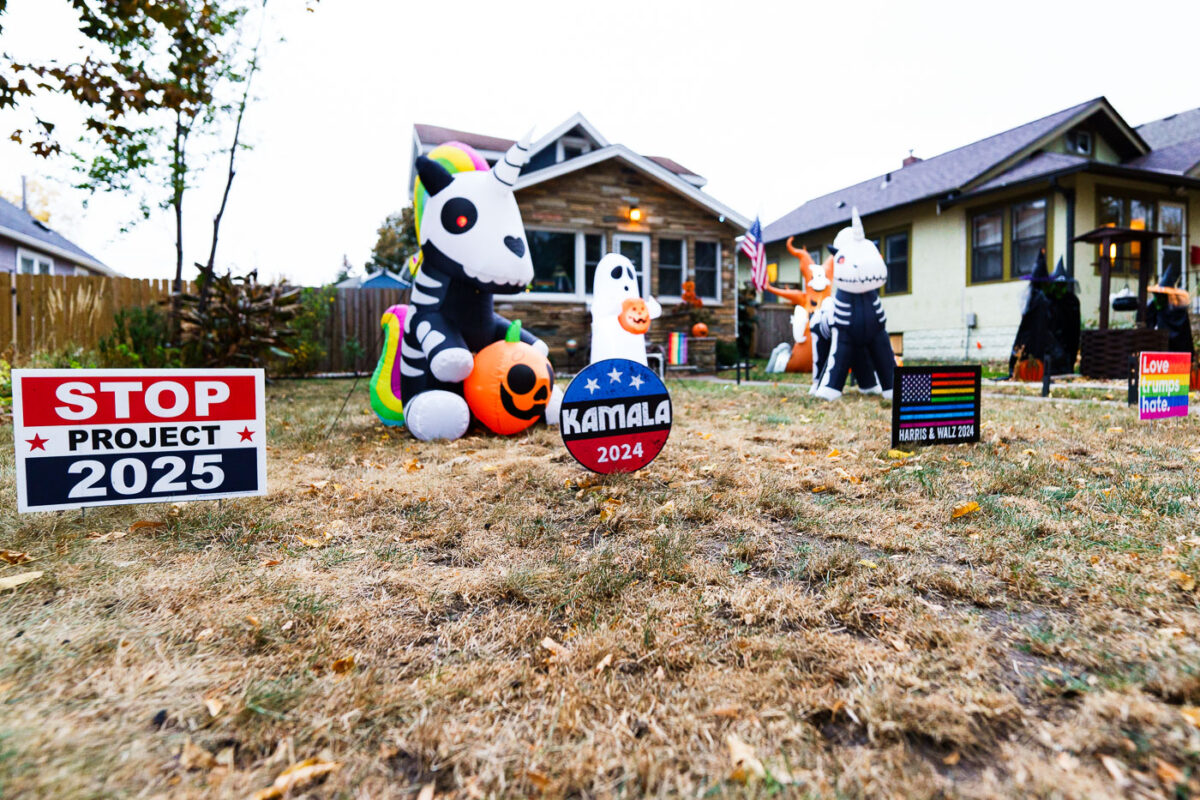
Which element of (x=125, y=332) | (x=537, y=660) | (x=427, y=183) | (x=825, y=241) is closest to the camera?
(x=537, y=660)

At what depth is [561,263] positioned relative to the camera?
12914 millimetres

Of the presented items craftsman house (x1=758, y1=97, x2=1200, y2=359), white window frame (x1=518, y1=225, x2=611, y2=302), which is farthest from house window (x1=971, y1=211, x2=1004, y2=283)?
white window frame (x1=518, y1=225, x2=611, y2=302)

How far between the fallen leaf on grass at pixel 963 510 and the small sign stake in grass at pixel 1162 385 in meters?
3.37

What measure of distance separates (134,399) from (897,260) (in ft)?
59.0

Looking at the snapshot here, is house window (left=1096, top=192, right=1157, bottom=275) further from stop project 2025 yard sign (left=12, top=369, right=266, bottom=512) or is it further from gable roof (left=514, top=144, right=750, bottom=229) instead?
stop project 2025 yard sign (left=12, top=369, right=266, bottom=512)

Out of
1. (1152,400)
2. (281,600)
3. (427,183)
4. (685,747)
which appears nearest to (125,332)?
(427,183)

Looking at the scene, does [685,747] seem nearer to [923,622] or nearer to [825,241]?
[923,622]

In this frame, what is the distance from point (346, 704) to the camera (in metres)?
1.41

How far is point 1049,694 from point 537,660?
3.83 ft

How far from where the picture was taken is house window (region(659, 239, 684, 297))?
13484 millimetres

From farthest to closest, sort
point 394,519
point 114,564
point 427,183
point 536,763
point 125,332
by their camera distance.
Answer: point 125,332, point 427,183, point 394,519, point 114,564, point 536,763

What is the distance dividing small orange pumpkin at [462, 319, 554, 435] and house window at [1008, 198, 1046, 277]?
12888mm

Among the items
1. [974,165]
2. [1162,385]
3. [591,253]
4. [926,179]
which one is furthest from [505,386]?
[926,179]

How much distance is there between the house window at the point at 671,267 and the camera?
1348cm
